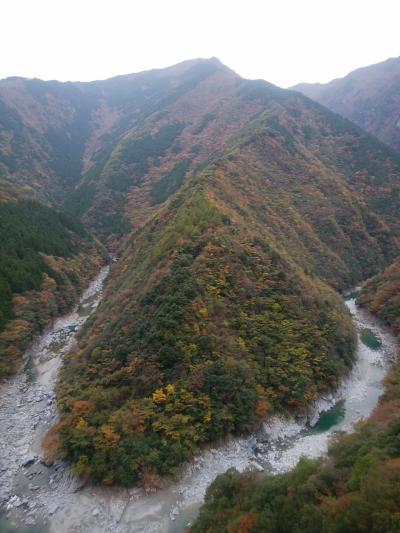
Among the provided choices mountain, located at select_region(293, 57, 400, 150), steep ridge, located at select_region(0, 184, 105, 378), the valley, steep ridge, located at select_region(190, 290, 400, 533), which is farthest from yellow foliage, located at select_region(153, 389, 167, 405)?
mountain, located at select_region(293, 57, 400, 150)

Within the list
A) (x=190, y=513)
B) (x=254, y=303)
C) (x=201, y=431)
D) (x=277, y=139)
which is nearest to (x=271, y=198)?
(x=277, y=139)

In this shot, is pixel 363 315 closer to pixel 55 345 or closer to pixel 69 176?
pixel 55 345

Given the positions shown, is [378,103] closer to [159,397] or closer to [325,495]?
[159,397]

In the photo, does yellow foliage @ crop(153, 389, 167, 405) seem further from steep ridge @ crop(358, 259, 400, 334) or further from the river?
steep ridge @ crop(358, 259, 400, 334)

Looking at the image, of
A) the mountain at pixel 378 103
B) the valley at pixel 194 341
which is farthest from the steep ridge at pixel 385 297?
the mountain at pixel 378 103

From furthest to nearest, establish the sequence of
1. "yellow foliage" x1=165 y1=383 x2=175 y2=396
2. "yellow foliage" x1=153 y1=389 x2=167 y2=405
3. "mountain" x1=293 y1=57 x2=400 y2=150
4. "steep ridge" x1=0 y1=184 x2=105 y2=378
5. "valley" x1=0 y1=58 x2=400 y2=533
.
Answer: "mountain" x1=293 y1=57 x2=400 y2=150
"steep ridge" x1=0 y1=184 x2=105 y2=378
"yellow foliage" x1=165 y1=383 x2=175 y2=396
"yellow foliage" x1=153 y1=389 x2=167 y2=405
"valley" x1=0 y1=58 x2=400 y2=533
